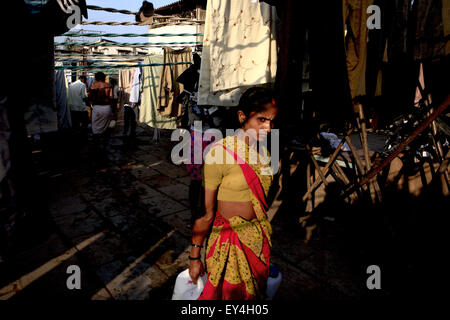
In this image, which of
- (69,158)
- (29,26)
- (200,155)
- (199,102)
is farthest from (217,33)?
(69,158)

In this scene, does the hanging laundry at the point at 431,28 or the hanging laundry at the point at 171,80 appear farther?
the hanging laundry at the point at 171,80

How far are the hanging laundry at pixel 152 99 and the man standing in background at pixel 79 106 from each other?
1920mm

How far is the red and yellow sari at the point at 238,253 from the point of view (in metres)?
1.87

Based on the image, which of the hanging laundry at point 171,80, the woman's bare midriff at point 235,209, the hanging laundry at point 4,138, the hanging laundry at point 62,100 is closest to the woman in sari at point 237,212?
the woman's bare midriff at point 235,209

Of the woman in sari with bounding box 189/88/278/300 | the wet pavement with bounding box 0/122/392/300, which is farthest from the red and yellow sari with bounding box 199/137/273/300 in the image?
the wet pavement with bounding box 0/122/392/300

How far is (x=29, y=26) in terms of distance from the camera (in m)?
2.32

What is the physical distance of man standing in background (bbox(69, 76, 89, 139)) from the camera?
342 inches

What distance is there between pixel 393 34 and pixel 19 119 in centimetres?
326

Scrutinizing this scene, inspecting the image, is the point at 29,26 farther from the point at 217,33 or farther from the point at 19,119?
the point at 217,33

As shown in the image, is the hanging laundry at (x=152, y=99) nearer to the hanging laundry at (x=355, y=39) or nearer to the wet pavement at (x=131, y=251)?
the wet pavement at (x=131, y=251)

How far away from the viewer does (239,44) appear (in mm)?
3113

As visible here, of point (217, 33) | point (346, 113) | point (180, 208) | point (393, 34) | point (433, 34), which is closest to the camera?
point (433, 34)

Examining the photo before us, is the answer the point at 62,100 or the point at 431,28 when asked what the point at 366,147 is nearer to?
the point at 431,28

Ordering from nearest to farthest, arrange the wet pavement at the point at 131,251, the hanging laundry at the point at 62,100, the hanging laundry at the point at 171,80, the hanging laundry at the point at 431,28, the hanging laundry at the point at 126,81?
the hanging laundry at the point at 431,28 → the wet pavement at the point at 131,251 → the hanging laundry at the point at 62,100 → the hanging laundry at the point at 171,80 → the hanging laundry at the point at 126,81
